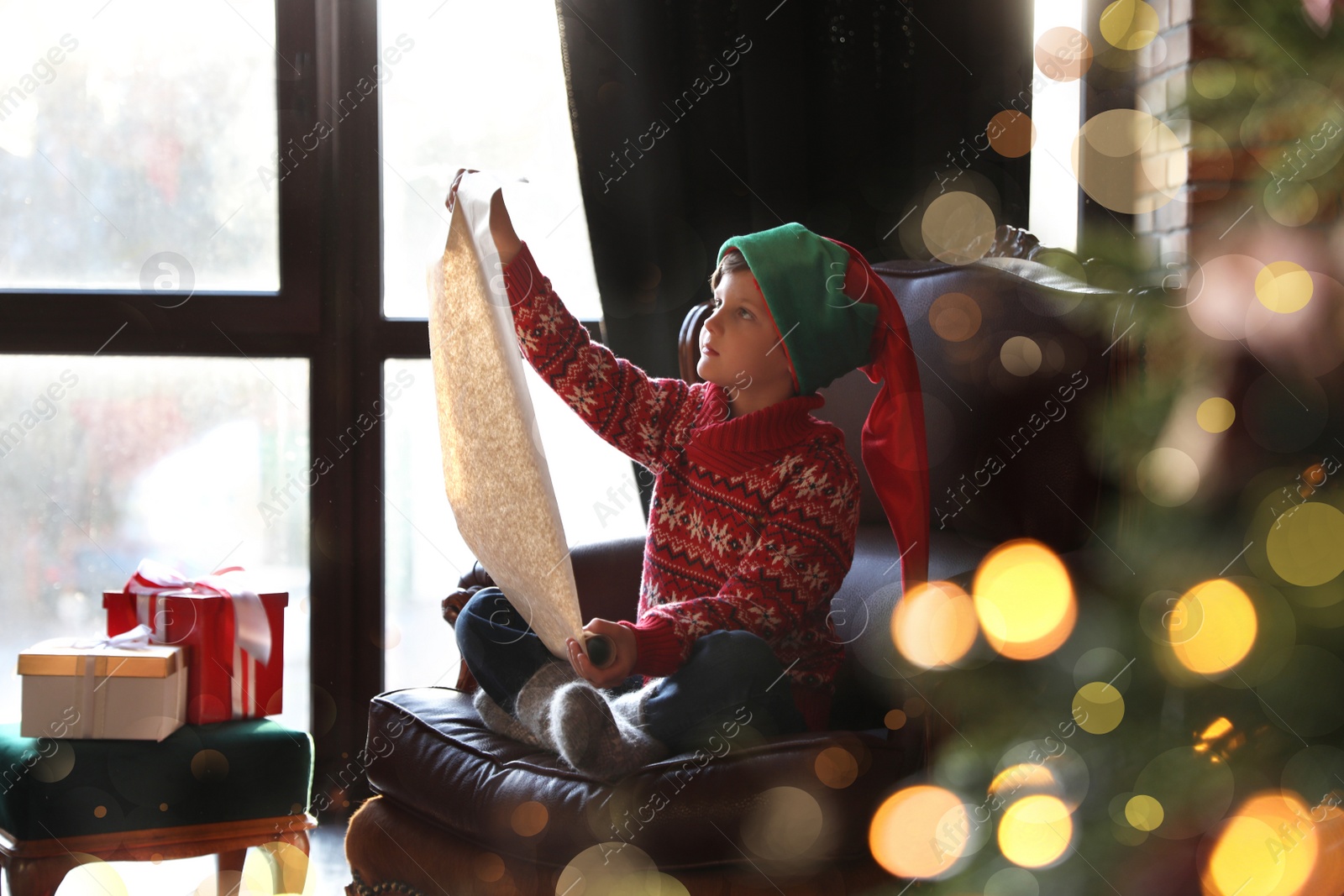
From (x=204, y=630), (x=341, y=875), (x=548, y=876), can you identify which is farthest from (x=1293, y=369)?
(x=341, y=875)

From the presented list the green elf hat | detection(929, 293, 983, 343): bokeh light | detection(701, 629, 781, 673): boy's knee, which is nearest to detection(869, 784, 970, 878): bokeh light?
detection(701, 629, 781, 673): boy's knee

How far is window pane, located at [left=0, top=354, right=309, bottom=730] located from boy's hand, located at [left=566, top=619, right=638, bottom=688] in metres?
1.30

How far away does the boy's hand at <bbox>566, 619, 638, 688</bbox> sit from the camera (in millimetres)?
1196

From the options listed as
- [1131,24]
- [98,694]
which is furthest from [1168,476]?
[98,694]

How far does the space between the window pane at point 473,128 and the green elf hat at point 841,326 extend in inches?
38.2

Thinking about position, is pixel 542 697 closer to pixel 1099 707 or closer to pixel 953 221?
pixel 1099 707

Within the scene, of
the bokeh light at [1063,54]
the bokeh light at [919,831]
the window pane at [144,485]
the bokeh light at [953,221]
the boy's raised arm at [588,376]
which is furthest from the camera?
the window pane at [144,485]

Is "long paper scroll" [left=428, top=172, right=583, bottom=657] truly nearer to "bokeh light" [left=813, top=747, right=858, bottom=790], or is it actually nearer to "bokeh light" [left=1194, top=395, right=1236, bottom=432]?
"bokeh light" [left=813, top=747, right=858, bottom=790]

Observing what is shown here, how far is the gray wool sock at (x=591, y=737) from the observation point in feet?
3.72

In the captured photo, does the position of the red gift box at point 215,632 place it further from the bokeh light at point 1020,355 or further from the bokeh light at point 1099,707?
the bokeh light at point 1099,707

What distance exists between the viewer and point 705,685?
1196mm

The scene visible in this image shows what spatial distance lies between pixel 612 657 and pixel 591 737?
0.11 m

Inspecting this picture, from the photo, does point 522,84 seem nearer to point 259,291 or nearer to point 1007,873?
point 259,291

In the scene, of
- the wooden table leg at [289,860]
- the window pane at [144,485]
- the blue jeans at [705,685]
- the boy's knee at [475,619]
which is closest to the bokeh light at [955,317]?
the blue jeans at [705,685]
